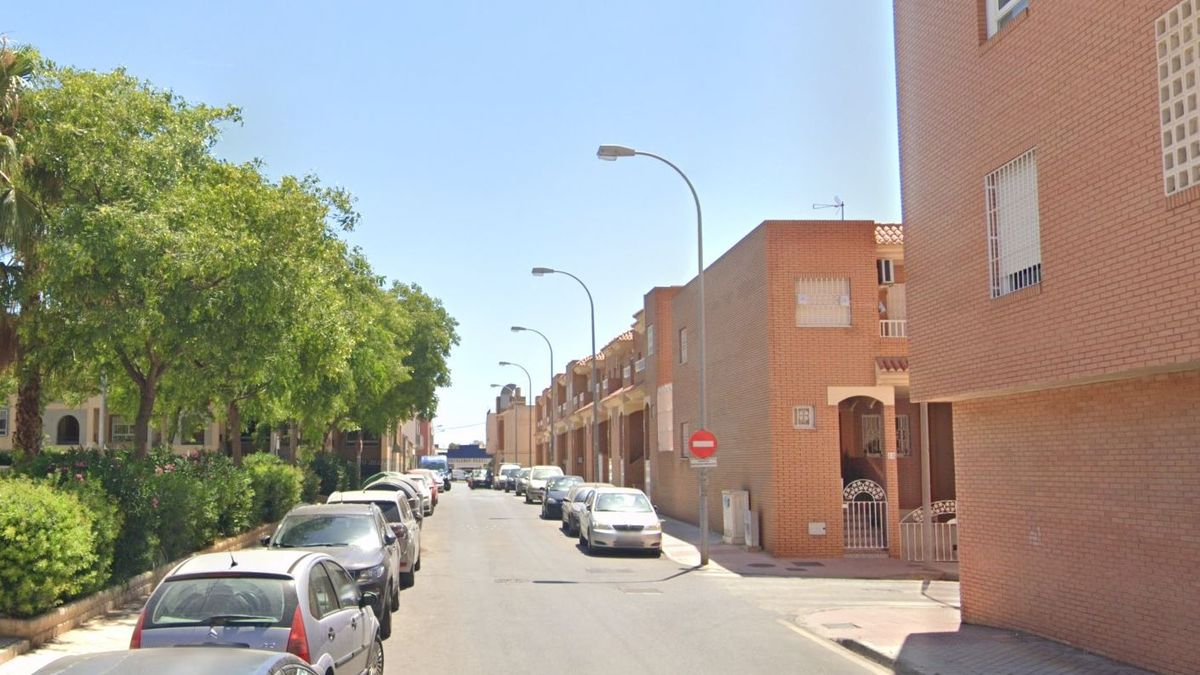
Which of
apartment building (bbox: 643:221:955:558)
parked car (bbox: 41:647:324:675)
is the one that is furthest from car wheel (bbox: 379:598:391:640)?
apartment building (bbox: 643:221:955:558)

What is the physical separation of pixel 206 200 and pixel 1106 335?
14.2m

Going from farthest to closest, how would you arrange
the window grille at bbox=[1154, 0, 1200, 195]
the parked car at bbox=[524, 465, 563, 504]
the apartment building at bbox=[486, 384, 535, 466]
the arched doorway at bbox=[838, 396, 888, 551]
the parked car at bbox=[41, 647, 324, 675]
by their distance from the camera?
the apartment building at bbox=[486, 384, 535, 466] → the parked car at bbox=[524, 465, 563, 504] → the arched doorway at bbox=[838, 396, 888, 551] → the window grille at bbox=[1154, 0, 1200, 195] → the parked car at bbox=[41, 647, 324, 675]

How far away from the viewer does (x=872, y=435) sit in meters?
28.4

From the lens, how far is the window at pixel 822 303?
2455cm

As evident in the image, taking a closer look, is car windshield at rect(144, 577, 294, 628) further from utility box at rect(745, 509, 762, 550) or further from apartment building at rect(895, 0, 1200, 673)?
utility box at rect(745, 509, 762, 550)

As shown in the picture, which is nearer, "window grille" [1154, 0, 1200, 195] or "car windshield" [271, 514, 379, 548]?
"window grille" [1154, 0, 1200, 195]

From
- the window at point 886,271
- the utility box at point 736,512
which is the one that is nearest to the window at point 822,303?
the window at point 886,271

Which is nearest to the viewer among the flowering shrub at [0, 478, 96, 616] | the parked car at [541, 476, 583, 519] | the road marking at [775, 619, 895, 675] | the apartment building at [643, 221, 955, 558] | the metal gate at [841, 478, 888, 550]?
the flowering shrub at [0, 478, 96, 616]

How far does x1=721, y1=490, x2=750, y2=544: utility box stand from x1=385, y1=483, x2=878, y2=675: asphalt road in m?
3.00

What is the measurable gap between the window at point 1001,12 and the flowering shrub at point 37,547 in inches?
496

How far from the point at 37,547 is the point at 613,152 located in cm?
1430

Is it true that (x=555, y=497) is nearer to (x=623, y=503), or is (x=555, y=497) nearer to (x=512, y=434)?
(x=623, y=503)

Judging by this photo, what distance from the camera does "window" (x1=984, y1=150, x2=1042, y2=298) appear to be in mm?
11984

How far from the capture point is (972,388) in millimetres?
13109
